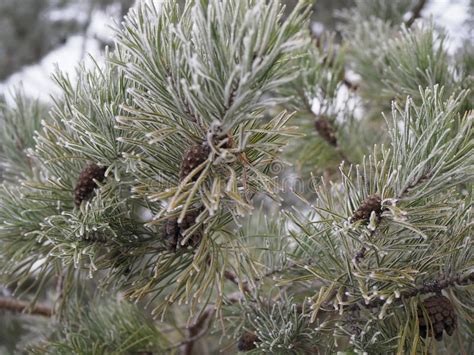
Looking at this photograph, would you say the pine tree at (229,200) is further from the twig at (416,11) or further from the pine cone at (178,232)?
the twig at (416,11)

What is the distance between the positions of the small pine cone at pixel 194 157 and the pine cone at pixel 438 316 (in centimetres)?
24

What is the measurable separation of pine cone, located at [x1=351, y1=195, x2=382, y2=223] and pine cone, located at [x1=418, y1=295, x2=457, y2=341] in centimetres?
11

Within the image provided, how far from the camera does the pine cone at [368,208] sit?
42 centimetres

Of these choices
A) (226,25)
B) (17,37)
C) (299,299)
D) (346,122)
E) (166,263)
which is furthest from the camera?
(17,37)

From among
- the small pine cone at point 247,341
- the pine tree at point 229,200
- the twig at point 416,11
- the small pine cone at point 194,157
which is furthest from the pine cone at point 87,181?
the twig at point 416,11

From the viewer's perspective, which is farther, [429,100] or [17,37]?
[17,37]

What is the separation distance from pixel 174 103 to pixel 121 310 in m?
0.33

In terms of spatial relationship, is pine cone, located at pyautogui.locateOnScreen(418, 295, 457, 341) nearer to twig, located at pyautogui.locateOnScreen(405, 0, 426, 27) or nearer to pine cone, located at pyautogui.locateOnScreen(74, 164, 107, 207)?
pine cone, located at pyautogui.locateOnScreen(74, 164, 107, 207)

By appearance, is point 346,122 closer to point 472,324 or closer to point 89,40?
point 472,324

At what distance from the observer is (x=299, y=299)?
608 mm

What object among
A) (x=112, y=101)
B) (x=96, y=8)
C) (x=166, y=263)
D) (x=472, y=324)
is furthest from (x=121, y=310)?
(x=96, y=8)

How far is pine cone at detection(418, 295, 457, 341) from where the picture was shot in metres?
0.46

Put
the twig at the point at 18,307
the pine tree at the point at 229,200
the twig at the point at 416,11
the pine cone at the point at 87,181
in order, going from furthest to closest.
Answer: the twig at the point at 416,11
the twig at the point at 18,307
the pine cone at the point at 87,181
the pine tree at the point at 229,200

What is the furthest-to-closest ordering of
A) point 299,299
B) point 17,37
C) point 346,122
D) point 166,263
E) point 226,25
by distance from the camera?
point 17,37, point 346,122, point 299,299, point 166,263, point 226,25
